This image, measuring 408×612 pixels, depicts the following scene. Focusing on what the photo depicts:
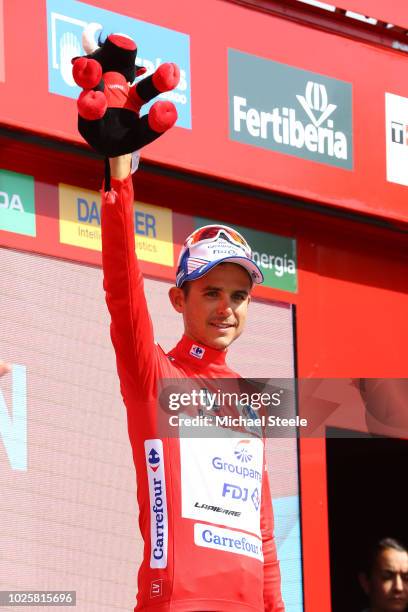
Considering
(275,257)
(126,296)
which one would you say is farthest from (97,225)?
(126,296)

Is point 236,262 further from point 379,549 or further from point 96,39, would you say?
point 379,549

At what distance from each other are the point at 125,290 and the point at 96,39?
159cm

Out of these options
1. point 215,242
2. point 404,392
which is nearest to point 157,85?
point 215,242

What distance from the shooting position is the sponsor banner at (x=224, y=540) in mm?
3654

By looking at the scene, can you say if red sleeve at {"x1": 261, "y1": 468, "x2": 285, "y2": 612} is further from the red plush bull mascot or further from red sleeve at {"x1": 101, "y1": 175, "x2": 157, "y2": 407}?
the red plush bull mascot

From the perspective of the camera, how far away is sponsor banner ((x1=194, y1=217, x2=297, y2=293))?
5.79m

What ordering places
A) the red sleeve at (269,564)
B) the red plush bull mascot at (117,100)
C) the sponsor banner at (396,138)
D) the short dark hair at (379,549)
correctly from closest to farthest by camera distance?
the red plush bull mascot at (117,100) < the red sleeve at (269,564) < the short dark hair at (379,549) < the sponsor banner at (396,138)

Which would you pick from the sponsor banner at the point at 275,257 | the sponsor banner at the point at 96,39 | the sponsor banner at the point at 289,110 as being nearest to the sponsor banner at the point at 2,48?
the sponsor banner at the point at 96,39

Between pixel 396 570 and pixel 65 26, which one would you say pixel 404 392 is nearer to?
pixel 396 570

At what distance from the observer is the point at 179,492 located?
12.2ft

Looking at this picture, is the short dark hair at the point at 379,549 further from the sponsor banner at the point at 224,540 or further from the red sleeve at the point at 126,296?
the red sleeve at the point at 126,296

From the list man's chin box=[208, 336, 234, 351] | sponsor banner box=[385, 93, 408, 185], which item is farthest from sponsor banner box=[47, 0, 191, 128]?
man's chin box=[208, 336, 234, 351]

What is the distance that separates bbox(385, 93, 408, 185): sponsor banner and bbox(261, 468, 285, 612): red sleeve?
2.64 m

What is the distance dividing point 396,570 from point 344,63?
2.09 meters
